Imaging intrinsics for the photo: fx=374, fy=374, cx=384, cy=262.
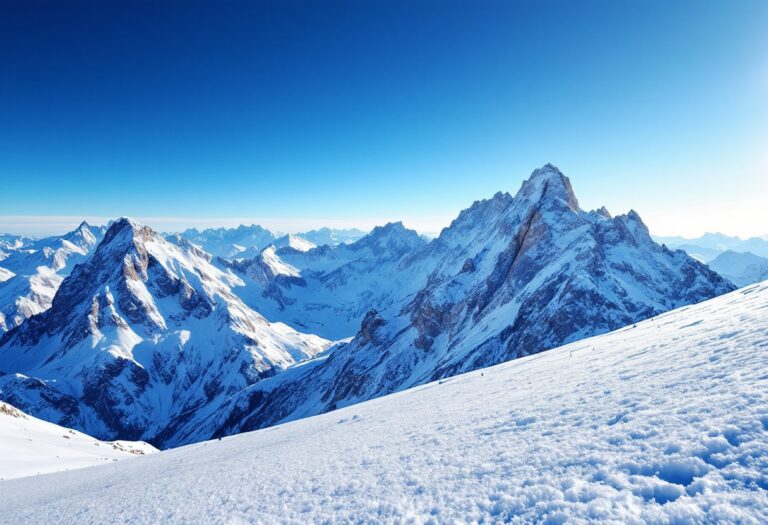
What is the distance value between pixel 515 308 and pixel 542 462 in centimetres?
10650

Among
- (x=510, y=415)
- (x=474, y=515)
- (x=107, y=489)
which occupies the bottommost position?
(x=107, y=489)

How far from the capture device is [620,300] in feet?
302

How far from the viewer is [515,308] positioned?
10850 cm

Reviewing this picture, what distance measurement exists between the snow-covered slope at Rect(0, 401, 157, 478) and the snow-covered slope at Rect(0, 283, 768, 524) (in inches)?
758

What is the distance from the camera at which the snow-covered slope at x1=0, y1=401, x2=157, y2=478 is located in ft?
101

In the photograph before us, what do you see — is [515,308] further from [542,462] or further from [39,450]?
[542,462]

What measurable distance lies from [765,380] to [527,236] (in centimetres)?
14413

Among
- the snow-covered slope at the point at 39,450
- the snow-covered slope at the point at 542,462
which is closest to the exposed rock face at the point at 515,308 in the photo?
the snow-covered slope at the point at 39,450

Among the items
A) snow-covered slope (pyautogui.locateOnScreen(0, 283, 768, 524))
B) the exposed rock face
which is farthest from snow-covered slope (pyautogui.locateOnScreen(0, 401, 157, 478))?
the exposed rock face

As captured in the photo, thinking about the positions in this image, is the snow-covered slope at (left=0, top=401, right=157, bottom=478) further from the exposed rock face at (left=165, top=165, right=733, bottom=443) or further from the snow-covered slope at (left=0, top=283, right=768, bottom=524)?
the exposed rock face at (left=165, top=165, right=733, bottom=443)

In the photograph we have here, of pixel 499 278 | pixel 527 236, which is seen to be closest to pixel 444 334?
pixel 499 278

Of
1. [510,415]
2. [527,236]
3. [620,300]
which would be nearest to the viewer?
[510,415]

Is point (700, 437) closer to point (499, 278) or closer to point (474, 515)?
point (474, 515)

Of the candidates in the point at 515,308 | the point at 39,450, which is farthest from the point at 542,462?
the point at 515,308
